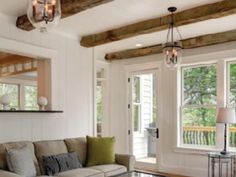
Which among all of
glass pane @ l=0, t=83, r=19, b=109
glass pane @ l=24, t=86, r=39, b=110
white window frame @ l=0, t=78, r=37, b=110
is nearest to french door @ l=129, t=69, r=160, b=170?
glass pane @ l=24, t=86, r=39, b=110

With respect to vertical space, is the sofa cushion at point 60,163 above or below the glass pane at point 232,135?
below

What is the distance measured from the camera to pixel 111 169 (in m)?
4.31

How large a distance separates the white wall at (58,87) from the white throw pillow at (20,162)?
636 millimetres

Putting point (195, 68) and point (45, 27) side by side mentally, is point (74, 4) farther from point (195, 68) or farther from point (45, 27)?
point (195, 68)

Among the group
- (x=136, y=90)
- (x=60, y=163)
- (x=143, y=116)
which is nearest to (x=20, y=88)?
(x=136, y=90)

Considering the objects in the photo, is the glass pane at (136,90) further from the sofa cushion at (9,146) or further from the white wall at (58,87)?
the sofa cushion at (9,146)

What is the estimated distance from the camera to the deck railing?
5312mm

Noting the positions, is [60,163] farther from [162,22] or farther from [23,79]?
[23,79]

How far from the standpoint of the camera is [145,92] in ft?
22.0

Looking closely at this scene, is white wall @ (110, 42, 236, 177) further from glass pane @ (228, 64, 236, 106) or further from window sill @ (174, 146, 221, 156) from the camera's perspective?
glass pane @ (228, 64, 236, 106)

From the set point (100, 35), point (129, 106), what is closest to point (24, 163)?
point (100, 35)

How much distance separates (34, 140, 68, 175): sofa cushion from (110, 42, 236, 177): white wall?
2478mm

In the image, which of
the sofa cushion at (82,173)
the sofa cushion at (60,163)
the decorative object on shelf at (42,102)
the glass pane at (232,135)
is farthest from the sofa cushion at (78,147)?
the glass pane at (232,135)

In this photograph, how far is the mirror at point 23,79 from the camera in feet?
16.5
